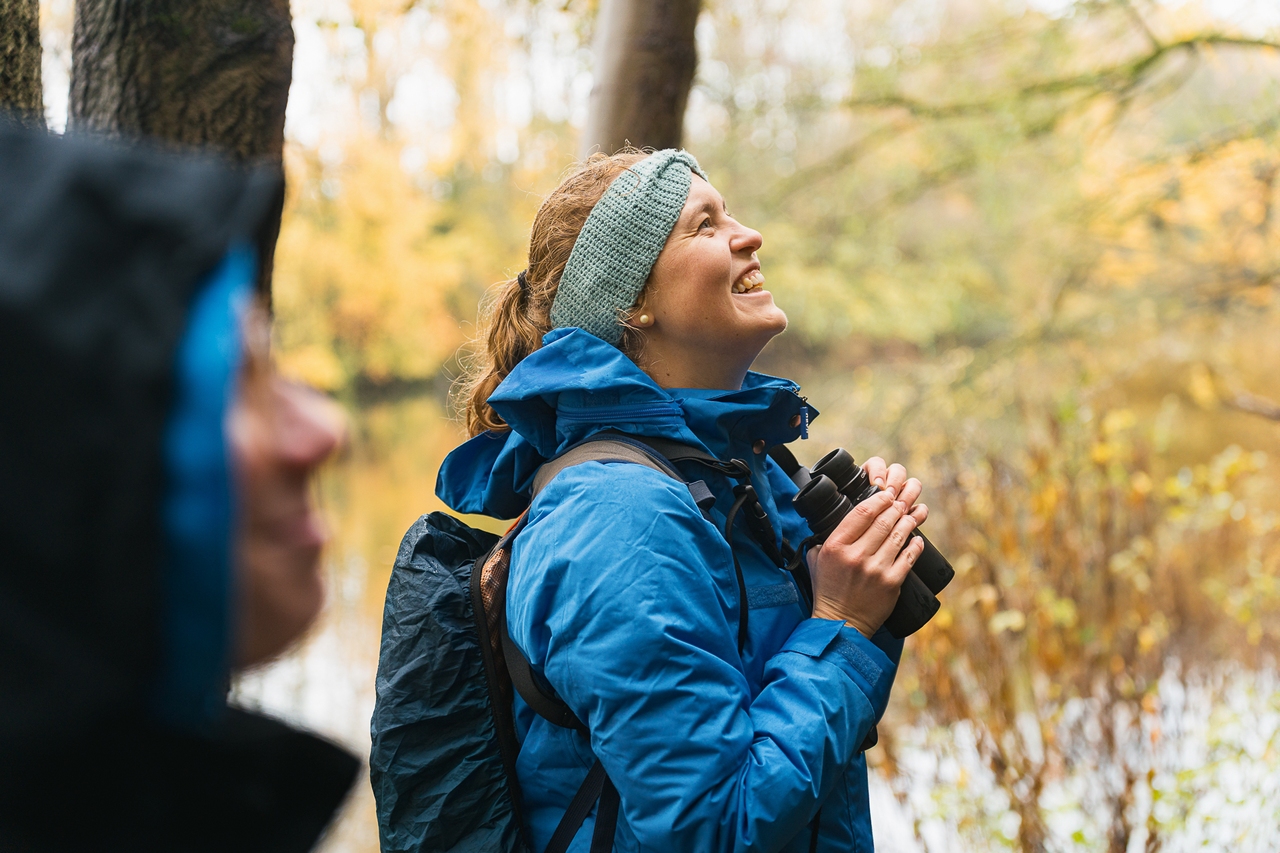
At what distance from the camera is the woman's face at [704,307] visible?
1614 mm

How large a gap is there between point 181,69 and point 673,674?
1.56 m

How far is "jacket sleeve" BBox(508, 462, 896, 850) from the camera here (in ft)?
3.93

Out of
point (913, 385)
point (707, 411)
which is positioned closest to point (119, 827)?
point (707, 411)

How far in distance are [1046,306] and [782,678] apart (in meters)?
5.32

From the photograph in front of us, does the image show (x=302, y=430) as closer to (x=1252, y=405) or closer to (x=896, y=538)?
Result: (x=896, y=538)

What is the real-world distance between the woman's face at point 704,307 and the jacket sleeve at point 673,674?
34 cm

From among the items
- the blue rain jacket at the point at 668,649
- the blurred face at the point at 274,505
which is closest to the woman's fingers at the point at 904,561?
the blue rain jacket at the point at 668,649

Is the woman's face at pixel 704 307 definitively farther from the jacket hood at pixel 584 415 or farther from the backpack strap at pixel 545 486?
the backpack strap at pixel 545 486

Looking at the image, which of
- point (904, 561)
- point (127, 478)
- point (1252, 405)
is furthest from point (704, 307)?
point (1252, 405)

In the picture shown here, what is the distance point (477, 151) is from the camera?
1535 cm

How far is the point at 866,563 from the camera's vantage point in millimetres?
1432

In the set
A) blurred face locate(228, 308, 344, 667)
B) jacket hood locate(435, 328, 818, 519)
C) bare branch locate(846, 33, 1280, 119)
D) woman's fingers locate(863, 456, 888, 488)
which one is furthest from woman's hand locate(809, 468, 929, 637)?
bare branch locate(846, 33, 1280, 119)

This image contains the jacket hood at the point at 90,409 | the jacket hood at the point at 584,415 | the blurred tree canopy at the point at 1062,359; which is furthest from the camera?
the blurred tree canopy at the point at 1062,359

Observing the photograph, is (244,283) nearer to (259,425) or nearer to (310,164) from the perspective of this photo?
(259,425)
